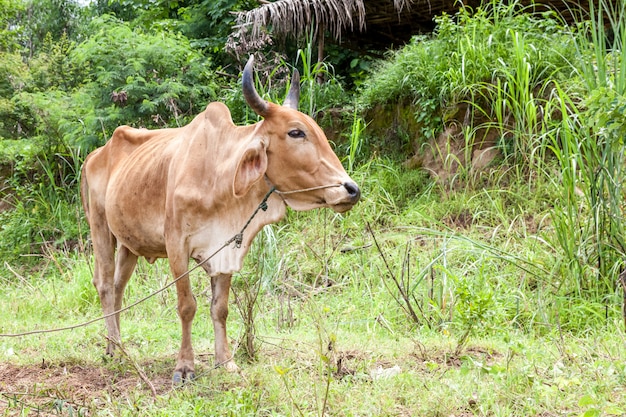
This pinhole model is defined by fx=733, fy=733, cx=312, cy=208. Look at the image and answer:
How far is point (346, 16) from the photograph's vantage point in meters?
8.84

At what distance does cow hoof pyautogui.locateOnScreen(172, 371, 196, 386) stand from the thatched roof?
5.56 m

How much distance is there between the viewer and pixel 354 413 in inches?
115

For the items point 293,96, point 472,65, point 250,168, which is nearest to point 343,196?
point 250,168

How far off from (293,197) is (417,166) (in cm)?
462

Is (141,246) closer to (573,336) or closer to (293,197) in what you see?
(293,197)

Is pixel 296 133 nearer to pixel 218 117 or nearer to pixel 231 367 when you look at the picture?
pixel 218 117

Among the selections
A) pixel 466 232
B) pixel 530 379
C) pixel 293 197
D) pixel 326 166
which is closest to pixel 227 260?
pixel 293 197

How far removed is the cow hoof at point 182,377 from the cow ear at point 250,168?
92cm

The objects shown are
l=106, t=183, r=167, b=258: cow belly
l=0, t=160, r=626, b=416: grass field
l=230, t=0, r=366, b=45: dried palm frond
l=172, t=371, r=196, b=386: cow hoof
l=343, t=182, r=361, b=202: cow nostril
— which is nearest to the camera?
l=0, t=160, r=626, b=416: grass field

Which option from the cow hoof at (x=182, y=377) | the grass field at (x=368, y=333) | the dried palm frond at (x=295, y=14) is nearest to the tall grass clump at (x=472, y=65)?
the grass field at (x=368, y=333)

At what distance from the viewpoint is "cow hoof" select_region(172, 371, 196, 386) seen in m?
3.47

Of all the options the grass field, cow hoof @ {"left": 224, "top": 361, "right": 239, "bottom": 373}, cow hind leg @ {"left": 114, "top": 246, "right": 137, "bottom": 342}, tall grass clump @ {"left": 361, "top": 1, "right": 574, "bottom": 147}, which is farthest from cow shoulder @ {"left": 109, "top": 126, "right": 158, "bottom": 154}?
tall grass clump @ {"left": 361, "top": 1, "right": 574, "bottom": 147}

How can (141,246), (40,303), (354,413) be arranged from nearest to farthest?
(354,413) < (141,246) < (40,303)

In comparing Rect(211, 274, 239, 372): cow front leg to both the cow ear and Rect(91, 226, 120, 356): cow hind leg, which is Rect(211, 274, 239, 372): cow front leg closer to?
the cow ear
